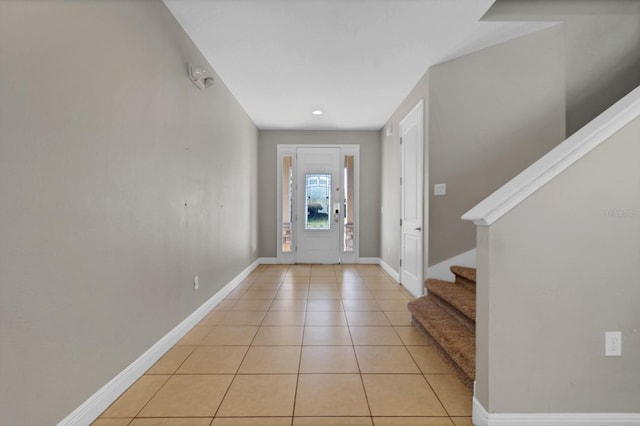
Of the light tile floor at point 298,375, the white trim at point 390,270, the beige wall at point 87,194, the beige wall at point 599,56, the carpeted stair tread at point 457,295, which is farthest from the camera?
the white trim at point 390,270

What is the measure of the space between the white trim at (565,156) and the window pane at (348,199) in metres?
4.60

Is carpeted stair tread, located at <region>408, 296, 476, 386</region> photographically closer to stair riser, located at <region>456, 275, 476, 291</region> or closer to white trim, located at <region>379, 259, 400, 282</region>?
stair riser, located at <region>456, 275, 476, 291</region>

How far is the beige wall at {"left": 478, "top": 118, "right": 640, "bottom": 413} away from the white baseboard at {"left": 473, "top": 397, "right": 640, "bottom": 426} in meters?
0.03

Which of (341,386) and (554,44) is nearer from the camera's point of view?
(341,386)

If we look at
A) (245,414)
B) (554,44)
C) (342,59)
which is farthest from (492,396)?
(554,44)

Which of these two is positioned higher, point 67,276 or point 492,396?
point 67,276

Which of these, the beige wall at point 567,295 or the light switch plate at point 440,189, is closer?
the beige wall at point 567,295

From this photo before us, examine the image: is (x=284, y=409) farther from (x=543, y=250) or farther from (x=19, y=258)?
(x=543, y=250)

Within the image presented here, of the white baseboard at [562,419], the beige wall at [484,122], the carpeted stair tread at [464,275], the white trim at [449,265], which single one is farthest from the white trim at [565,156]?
the white trim at [449,265]

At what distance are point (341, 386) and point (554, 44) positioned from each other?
359cm

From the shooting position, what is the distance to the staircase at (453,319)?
193 centimetres

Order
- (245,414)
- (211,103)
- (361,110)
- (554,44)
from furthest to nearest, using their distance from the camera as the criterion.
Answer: (361,110) < (211,103) < (554,44) < (245,414)

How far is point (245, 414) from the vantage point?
64.7 inches

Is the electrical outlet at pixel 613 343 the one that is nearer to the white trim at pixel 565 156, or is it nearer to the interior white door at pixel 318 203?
the white trim at pixel 565 156
